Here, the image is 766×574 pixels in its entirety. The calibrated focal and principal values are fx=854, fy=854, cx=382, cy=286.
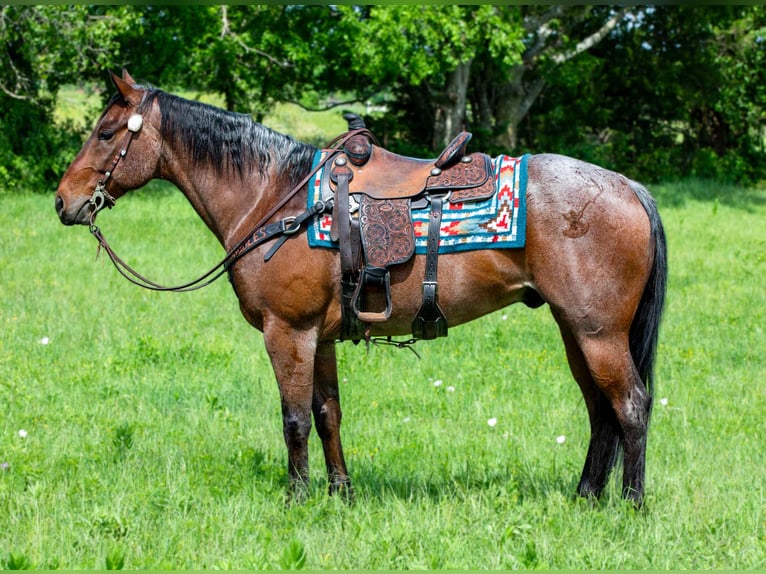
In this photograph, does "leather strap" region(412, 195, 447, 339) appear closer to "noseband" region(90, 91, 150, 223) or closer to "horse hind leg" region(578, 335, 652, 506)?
"horse hind leg" region(578, 335, 652, 506)

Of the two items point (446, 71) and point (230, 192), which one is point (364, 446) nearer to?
point (230, 192)

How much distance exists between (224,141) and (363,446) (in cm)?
→ 217

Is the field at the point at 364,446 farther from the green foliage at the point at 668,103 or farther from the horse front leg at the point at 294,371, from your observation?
the green foliage at the point at 668,103

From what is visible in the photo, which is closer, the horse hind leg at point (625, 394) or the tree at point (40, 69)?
the horse hind leg at point (625, 394)

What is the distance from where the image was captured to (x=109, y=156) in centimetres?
443

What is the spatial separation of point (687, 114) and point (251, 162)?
71.9ft

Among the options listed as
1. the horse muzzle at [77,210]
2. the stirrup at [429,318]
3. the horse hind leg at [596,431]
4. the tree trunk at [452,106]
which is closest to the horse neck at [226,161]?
the horse muzzle at [77,210]

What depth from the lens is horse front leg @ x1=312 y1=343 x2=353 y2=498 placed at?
15.3ft

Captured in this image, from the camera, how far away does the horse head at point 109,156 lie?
4.42 metres

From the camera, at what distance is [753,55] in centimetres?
2322

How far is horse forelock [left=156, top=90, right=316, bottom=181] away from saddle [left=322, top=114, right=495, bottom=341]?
0.35 metres

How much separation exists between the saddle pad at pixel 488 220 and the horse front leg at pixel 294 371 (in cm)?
76

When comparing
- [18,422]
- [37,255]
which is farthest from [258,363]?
[37,255]

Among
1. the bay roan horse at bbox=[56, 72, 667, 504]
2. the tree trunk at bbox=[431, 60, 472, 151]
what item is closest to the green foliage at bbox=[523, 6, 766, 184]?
the tree trunk at bbox=[431, 60, 472, 151]
